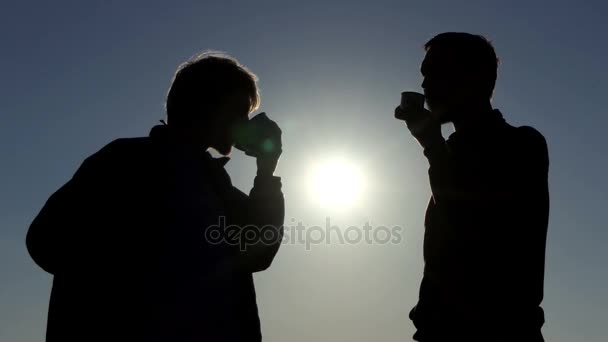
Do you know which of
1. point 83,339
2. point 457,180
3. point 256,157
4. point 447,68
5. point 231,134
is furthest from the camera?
point 256,157

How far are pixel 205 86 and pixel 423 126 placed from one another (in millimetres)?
1258

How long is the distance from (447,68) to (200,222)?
1507 mm

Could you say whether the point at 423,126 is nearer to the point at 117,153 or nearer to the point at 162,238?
the point at 162,238

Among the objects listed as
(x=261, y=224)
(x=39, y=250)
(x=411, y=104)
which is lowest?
(x=39, y=250)

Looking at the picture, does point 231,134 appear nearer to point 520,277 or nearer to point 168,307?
point 168,307

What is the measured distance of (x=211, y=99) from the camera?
12.2ft

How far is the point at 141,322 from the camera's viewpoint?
9.72 feet

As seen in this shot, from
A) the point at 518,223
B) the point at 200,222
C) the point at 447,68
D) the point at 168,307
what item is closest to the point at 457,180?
the point at 518,223

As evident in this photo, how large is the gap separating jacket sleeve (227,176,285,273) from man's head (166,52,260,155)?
32 centimetres

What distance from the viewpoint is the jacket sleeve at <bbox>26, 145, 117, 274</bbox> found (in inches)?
116

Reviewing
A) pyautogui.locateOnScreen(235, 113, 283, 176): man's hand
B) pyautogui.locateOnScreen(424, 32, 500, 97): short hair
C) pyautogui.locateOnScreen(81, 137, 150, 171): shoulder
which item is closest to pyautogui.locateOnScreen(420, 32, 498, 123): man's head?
pyautogui.locateOnScreen(424, 32, 500, 97): short hair

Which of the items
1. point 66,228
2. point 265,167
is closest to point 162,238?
point 66,228

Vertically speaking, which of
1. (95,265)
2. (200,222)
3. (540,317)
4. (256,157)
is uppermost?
(256,157)

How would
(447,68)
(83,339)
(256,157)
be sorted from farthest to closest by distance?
(256,157) < (447,68) < (83,339)
